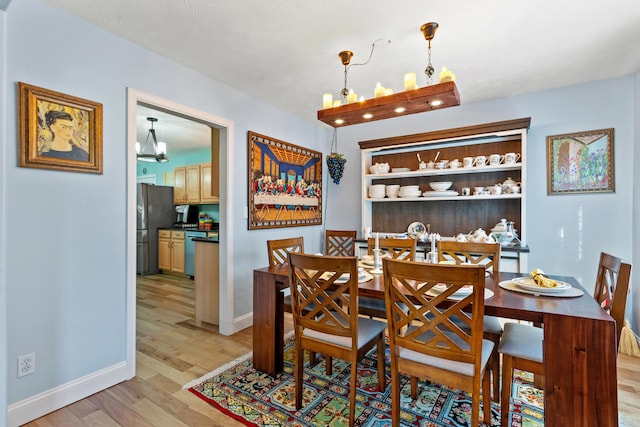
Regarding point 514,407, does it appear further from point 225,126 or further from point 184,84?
point 184,84

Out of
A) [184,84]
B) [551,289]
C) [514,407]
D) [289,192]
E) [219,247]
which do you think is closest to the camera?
[551,289]

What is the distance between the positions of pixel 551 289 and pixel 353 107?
1623mm

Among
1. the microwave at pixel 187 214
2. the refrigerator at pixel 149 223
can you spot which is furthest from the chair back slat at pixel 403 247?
the refrigerator at pixel 149 223

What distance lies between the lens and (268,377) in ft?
7.29

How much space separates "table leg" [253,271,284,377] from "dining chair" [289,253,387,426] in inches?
14.2

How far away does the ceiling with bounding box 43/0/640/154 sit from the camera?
6.21 ft

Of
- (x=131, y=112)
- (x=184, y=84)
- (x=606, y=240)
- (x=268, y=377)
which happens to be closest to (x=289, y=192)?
(x=184, y=84)

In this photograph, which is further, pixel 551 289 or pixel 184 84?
pixel 184 84

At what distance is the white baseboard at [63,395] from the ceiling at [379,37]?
7.58 feet

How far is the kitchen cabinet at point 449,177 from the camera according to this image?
10.7 ft

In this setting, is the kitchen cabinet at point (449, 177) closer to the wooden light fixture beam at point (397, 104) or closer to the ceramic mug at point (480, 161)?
the ceramic mug at point (480, 161)

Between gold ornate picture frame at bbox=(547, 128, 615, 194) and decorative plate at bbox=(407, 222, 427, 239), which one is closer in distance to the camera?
gold ornate picture frame at bbox=(547, 128, 615, 194)

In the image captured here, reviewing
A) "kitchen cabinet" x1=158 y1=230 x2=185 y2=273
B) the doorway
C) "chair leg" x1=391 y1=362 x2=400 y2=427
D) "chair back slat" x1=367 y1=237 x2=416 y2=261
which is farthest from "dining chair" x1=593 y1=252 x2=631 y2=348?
"kitchen cabinet" x1=158 y1=230 x2=185 y2=273

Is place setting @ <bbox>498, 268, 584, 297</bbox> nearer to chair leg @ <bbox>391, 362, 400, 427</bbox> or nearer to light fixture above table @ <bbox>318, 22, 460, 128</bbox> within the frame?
chair leg @ <bbox>391, 362, 400, 427</bbox>
